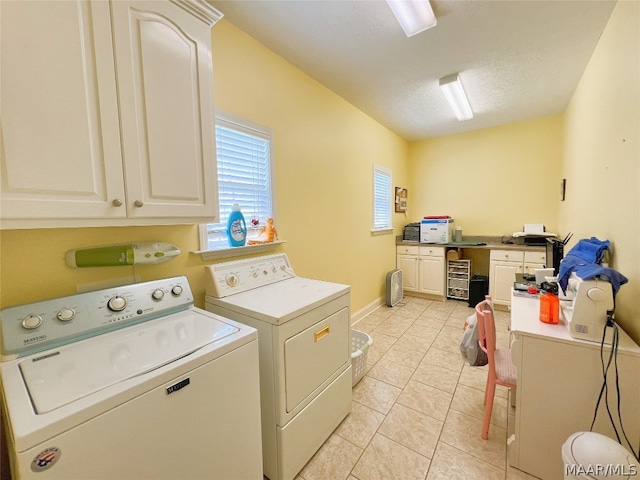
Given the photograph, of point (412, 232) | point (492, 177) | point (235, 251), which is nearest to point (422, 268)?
point (412, 232)

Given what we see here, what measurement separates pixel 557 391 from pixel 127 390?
5.91 ft

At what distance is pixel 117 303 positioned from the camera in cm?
114

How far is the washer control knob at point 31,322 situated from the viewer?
938mm

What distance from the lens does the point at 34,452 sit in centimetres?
60

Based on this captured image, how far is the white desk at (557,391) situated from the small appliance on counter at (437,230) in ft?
9.00

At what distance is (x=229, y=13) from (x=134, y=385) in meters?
2.07

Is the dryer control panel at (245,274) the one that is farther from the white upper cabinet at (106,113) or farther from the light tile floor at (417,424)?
the light tile floor at (417,424)

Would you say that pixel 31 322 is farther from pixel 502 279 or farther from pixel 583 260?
pixel 502 279

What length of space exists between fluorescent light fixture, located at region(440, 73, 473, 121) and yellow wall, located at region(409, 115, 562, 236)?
94cm

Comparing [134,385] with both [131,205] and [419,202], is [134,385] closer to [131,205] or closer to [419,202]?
[131,205]

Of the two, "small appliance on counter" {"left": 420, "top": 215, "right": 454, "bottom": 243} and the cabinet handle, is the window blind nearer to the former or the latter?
the cabinet handle

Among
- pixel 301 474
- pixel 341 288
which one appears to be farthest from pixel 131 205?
pixel 301 474

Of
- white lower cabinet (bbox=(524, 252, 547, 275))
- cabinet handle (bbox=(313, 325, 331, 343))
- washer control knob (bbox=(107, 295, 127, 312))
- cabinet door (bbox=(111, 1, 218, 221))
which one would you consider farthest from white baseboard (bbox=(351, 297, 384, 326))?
washer control knob (bbox=(107, 295, 127, 312))

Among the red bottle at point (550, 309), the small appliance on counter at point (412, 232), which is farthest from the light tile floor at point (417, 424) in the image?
the small appliance on counter at point (412, 232)
